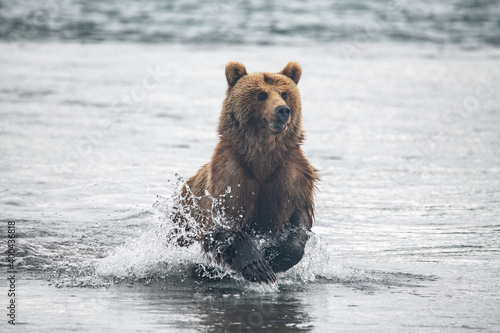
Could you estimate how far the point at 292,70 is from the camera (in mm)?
6031

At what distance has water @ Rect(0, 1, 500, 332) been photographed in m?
5.09

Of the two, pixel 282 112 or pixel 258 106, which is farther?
pixel 258 106

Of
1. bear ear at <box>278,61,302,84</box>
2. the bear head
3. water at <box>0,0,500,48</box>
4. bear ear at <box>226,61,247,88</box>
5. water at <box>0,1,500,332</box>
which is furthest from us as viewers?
water at <box>0,0,500,48</box>

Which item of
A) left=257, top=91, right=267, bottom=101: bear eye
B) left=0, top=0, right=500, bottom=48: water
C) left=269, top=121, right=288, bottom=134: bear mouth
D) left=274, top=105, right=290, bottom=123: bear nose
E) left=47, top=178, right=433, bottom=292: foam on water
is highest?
left=0, top=0, right=500, bottom=48: water

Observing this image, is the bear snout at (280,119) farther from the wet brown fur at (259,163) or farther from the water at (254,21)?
the water at (254,21)

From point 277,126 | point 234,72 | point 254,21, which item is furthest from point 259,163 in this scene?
point 254,21

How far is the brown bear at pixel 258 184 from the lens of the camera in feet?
18.6

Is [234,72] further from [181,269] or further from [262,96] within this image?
[181,269]

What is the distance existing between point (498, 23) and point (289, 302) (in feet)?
76.2

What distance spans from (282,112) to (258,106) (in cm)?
31

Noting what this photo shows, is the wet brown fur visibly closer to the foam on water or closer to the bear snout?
the bear snout

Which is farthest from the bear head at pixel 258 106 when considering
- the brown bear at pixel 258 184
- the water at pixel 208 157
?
the water at pixel 208 157

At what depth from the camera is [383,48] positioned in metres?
21.6

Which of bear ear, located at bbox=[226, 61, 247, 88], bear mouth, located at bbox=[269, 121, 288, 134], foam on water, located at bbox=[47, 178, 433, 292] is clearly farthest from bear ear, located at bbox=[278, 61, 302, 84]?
foam on water, located at bbox=[47, 178, 433, 292]
